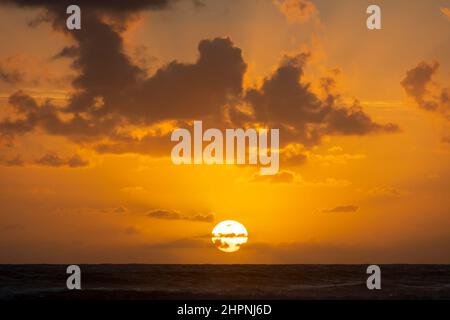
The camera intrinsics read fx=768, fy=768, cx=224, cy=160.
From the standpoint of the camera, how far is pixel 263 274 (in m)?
83.2

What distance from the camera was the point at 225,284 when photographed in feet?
234

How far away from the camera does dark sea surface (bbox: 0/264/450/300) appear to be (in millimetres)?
54438

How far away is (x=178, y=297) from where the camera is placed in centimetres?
5359

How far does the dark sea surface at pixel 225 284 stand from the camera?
54.4m

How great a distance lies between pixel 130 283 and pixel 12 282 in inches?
Answer: 436
